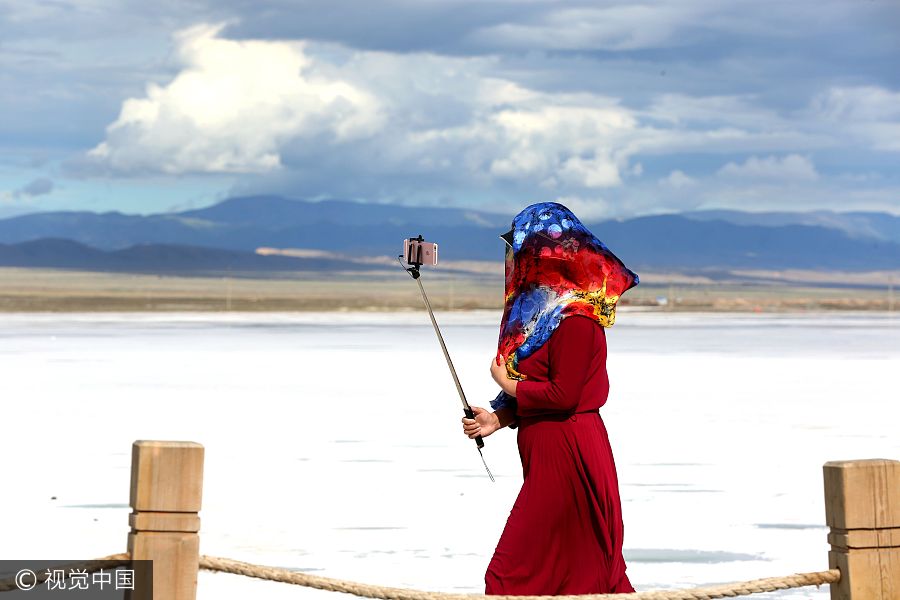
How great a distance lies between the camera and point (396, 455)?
42.2ft

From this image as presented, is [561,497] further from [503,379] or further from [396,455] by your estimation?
[396,455]

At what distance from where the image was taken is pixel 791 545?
862cm

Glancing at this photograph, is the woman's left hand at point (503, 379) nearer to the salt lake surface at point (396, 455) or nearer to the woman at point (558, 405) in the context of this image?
the woman at point (558, 405)

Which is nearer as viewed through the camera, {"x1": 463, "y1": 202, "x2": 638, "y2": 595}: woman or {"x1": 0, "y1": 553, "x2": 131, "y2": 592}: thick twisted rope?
{"x1": 0, "y1": 553, "x2": 131, "y2": 592}: thick twisted rope

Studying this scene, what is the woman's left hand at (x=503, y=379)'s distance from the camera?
5.04 metres

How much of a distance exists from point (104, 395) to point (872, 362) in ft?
45.4

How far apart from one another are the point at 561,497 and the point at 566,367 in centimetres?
44

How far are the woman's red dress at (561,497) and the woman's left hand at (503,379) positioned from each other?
0.03 m

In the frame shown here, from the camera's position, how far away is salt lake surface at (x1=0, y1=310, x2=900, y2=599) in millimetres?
8406

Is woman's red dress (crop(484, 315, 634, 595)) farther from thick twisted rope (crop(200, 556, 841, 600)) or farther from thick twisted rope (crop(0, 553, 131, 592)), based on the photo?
thick twisted rope (crop(0, 553, 131, 592))

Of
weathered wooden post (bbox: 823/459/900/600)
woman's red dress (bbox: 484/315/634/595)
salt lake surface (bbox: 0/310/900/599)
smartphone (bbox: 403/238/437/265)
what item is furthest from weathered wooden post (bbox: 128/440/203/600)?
salt lake surface (bbox: 0/310/900/599)

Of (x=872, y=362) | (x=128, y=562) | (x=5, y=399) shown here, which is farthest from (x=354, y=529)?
(x=872, y=362)

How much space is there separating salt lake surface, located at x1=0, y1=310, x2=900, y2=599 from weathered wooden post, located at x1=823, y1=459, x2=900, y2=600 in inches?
124

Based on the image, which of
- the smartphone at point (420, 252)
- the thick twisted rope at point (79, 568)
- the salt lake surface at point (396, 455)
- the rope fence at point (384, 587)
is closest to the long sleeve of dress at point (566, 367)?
the smartphone at point (420, 252)
